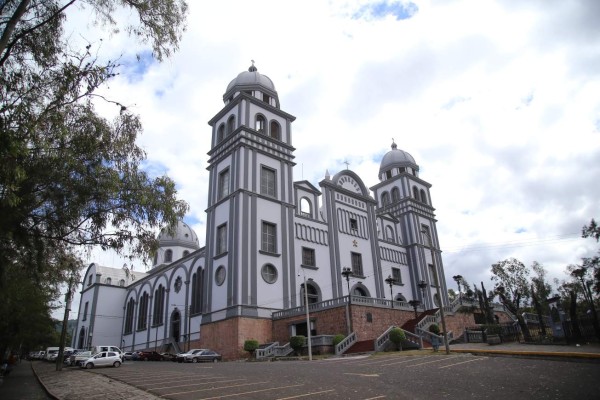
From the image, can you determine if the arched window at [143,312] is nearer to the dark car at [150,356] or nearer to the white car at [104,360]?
the dark car at [150,356]

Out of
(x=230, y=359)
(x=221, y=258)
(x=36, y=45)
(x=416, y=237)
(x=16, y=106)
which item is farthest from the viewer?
(x=416, y=237)

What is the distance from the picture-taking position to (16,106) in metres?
7.64

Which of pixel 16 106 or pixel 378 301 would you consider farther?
pixel 378 301

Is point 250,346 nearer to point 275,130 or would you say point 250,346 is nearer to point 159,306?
point 275,130

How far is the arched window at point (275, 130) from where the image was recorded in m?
38.2

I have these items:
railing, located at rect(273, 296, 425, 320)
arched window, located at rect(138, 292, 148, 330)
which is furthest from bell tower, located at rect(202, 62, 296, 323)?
arched window, located at rect(138, 292, 148, 330)

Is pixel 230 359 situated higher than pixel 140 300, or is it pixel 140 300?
pixel 140 300

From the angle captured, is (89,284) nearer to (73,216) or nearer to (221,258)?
(221,258)

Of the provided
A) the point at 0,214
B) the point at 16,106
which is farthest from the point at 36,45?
the point at 0,214

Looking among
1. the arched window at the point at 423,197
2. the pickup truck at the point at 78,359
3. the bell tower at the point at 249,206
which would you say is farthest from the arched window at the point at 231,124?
the arched window at the point at 423,197

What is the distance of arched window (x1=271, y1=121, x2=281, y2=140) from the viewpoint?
38.2 m

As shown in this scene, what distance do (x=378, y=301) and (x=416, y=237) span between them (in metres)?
20.3

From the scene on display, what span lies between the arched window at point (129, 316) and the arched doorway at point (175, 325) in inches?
561

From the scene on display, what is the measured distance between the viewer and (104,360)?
26.0m
